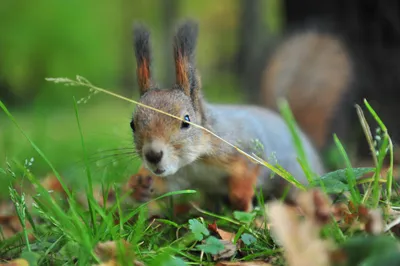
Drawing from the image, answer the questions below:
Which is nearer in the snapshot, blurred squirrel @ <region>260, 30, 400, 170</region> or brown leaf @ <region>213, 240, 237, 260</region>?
brown leaf @ <region>213, 240, 237, 260</region>

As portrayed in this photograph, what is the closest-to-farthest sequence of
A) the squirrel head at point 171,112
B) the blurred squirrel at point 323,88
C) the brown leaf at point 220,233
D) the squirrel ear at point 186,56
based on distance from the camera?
the brown leaf at point 220,233, the squirrel head at point 171,112, the squirrel ear at point 186,56, the blurred squirrel at point 323,88

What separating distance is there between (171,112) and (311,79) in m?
2.25

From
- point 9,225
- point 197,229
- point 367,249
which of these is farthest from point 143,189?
point 367,249

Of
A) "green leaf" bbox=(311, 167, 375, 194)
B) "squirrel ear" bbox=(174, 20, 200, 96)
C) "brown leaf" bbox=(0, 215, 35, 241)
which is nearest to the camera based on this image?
"green leaf" bbox=(311, 167, 375, 194)

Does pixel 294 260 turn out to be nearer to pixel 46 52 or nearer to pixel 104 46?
pixel 46 52

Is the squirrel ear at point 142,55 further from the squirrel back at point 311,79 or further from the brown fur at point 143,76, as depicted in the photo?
the squirrel back at point 311,79

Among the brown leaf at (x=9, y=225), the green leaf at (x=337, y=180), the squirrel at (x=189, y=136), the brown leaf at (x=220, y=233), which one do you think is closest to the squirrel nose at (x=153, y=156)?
the squirrel at (x=189, y=136)

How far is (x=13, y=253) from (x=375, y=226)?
91cm

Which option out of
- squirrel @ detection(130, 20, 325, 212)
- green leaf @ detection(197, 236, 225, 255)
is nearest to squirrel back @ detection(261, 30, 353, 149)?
squirrel @ detection(130, 20, 325, 212)

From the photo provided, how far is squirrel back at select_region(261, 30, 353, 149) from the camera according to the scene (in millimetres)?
3500

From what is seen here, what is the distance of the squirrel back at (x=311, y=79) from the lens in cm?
350

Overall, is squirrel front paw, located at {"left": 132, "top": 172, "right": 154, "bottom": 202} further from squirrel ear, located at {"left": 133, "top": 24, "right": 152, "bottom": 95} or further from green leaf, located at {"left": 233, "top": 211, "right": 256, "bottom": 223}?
green leaf, located at {"left": 233, "top": 211, "right": 256, "bottom": 223}

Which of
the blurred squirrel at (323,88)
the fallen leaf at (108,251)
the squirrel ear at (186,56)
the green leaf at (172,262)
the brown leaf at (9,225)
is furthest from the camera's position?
the blurred squirrel at (323,88)

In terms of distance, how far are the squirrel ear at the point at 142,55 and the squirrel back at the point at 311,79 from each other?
1.84 meters
